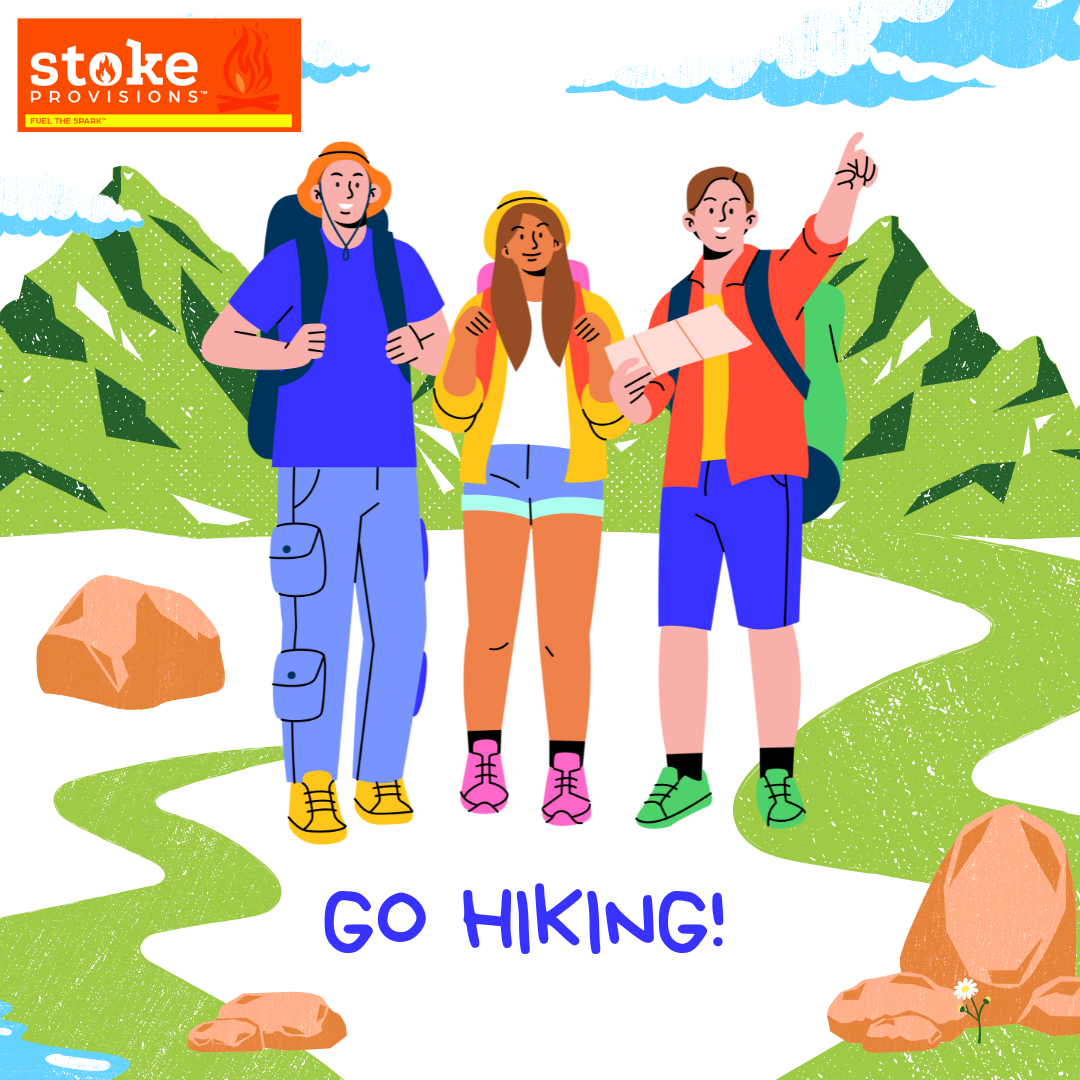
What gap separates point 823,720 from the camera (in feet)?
21.9

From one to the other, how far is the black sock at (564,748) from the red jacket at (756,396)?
3.52 ft

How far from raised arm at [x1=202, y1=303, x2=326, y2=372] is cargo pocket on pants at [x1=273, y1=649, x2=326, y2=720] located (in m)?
1.06

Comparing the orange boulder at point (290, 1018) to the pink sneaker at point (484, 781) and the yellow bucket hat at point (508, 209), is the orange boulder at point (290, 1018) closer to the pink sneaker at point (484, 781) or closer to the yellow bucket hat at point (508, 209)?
the pink sneaker at point (484, 781)

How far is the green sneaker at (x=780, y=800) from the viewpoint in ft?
16.8

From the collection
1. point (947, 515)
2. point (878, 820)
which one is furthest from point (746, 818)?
point (947, 515)

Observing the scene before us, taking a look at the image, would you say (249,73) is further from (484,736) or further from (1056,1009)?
(1056,1009)

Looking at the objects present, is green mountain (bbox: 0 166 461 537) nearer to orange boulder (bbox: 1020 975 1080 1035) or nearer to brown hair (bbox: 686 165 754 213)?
brown hair (bbox: 686 165 754 213)

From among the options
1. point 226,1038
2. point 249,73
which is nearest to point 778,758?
point 226,1038

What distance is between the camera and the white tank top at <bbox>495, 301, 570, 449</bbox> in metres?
5.08

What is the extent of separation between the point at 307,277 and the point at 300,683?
1.49m

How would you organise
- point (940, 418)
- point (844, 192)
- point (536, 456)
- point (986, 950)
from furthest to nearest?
point (940, 418) < point (536, 456) < point (844, 192) < point (986, 950)

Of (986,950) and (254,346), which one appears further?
(254,346)

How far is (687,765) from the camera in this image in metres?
5.22

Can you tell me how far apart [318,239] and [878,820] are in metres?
3.19
